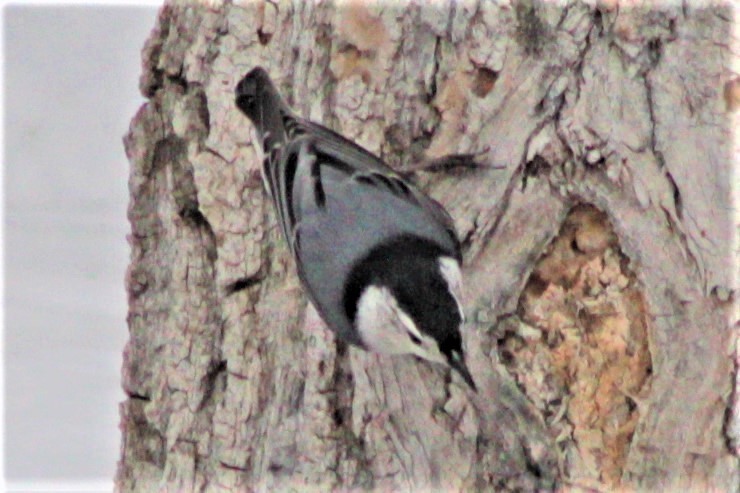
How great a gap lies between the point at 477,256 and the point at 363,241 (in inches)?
7.8

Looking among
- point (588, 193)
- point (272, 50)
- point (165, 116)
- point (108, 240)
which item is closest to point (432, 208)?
point (588, 193)

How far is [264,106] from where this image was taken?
63.9 inches

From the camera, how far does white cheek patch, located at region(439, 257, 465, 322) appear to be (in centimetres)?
145

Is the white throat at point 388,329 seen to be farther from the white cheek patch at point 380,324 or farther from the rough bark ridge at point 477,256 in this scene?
the rough bark ridge at point 477,256

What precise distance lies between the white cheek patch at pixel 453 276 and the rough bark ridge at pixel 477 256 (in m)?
0.07

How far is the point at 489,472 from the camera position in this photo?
1572 millimetres

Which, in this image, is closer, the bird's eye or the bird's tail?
the bird's eye

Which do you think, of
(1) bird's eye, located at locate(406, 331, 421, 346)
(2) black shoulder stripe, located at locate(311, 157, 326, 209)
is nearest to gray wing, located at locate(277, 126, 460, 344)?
(2) black shoulder stripe, located at locate(311, 157, 326, 209)

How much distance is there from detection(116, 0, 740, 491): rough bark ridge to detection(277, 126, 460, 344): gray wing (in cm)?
7

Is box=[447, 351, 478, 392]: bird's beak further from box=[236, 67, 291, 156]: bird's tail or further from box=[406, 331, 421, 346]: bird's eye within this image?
box=[236, 67, 291, 156]: bird's tail

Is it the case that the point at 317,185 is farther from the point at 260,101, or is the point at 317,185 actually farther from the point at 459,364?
the point at 459,364

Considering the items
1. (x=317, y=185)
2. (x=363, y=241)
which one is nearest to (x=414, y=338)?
(x=363, y=241)

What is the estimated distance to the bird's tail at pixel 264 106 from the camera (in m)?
1.60

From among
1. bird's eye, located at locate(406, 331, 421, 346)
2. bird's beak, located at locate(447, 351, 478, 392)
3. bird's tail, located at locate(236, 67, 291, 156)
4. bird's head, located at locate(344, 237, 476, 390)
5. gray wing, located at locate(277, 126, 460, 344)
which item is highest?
bird's tail, located at locate(236, 67, 291, 156)
